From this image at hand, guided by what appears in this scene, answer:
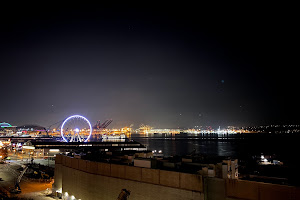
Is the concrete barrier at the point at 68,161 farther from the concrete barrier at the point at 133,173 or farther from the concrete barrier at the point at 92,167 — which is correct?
the concrete barrier at the point at 133,173

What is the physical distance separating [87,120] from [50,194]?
4352cm

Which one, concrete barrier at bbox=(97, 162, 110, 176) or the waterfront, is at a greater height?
concrete barrier at bbox=(97, 162, 110, 176)

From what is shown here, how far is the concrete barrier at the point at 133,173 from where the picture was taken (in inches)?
356

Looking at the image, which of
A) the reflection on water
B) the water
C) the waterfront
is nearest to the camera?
the waterfront

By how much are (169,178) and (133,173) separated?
1.71 m

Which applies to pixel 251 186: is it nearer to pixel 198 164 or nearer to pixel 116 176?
pixel 198 164

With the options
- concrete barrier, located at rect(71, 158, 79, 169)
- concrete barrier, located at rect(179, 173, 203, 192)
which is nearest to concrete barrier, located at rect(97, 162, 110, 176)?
concrete barrier, located at rect(71, 158, 79, 169)

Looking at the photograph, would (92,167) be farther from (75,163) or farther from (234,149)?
(234,149)

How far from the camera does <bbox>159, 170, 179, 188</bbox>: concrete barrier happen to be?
801 cm

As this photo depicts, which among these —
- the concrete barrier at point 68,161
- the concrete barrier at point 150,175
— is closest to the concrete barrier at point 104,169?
the concrete barrier at point 150,175

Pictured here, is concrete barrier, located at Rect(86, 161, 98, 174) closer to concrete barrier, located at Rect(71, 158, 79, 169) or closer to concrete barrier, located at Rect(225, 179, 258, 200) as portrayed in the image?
concrete barrier, located at Rect(71, 158, 79, 169)

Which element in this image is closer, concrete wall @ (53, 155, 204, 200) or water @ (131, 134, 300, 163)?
concrete wall @ (53, 155, 204, 200)

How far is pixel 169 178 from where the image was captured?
8.20 meters

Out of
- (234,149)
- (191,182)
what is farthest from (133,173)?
(234,149)
